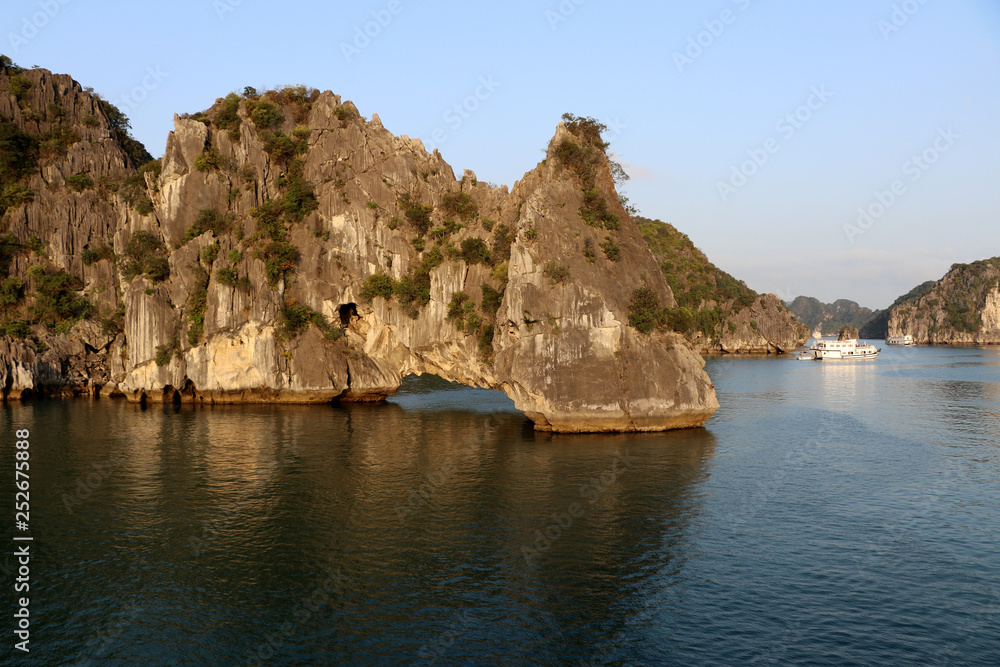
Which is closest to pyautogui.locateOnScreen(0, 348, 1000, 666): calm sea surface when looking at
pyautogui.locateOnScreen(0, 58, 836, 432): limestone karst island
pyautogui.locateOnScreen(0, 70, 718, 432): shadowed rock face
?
pyautogui.locateOnScreen(0, 58, 836, 432): limestone karst island

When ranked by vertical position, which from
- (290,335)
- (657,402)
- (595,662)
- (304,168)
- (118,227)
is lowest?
(595,662)

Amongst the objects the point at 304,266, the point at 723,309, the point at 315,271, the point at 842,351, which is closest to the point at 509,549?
the point at 315,271

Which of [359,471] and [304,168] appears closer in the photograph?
[359,471]

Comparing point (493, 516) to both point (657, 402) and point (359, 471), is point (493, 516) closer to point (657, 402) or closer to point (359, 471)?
point (359, 471)

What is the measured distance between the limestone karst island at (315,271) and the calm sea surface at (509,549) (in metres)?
7.82

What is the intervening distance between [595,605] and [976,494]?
2319cm

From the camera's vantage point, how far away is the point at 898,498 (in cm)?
3117

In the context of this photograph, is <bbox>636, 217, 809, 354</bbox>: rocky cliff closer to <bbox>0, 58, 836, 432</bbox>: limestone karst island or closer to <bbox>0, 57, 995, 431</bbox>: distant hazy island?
<bbox>0, 58, 836, 432</bbox>: limestone karst island

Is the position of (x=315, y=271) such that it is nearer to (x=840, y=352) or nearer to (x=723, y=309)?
(x=840, y=352)

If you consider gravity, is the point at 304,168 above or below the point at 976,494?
above

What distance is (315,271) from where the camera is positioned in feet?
209

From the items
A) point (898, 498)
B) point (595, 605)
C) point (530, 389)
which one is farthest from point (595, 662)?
point (530, 389)

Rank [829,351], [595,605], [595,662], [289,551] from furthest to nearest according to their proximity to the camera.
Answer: [829,351]
[289,551]
[595,605]
[595,662]

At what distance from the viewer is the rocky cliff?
16738 centimetres
